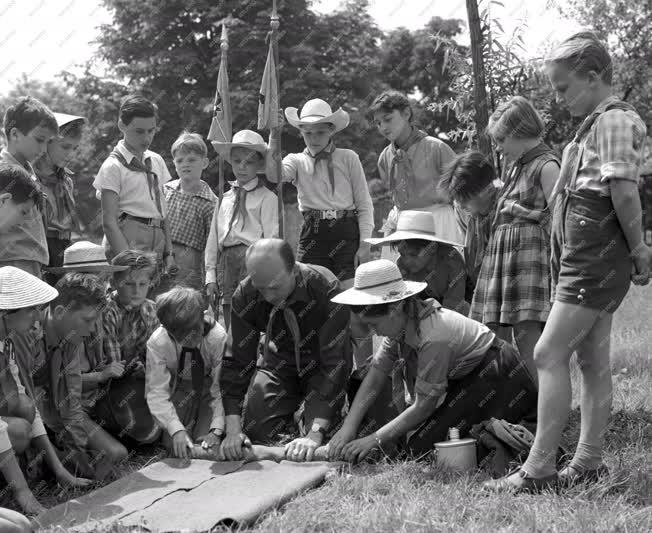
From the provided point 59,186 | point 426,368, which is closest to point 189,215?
point 59,186

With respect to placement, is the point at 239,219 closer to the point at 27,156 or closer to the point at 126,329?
the point at 126,329

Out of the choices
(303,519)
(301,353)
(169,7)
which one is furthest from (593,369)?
(169,7)

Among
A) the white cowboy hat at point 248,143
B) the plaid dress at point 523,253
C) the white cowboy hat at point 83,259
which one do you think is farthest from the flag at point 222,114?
the plaid dress at point 523,253

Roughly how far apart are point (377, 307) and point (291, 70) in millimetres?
23084

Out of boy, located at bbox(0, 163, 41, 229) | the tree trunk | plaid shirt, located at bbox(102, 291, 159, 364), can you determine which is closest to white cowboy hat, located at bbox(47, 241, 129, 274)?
plaid shirt, located at bbox(102, 291, 159, 364)

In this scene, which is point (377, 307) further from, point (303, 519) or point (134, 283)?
point (134, 283)

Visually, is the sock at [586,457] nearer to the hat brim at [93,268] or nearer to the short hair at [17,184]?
the hat brim at [93,268]

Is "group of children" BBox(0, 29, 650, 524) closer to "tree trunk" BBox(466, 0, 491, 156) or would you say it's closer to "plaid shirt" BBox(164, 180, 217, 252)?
"plaid shirt" BBox(164, 180, 217, 252)

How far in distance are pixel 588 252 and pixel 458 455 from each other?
117 cm

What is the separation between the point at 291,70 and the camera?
2631 centimetres

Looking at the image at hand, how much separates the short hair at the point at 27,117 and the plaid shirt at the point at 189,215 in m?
1.65

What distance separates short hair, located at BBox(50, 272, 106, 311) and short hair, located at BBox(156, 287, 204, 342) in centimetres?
34

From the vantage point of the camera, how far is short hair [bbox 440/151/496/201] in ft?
16.1

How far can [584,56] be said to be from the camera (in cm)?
347
